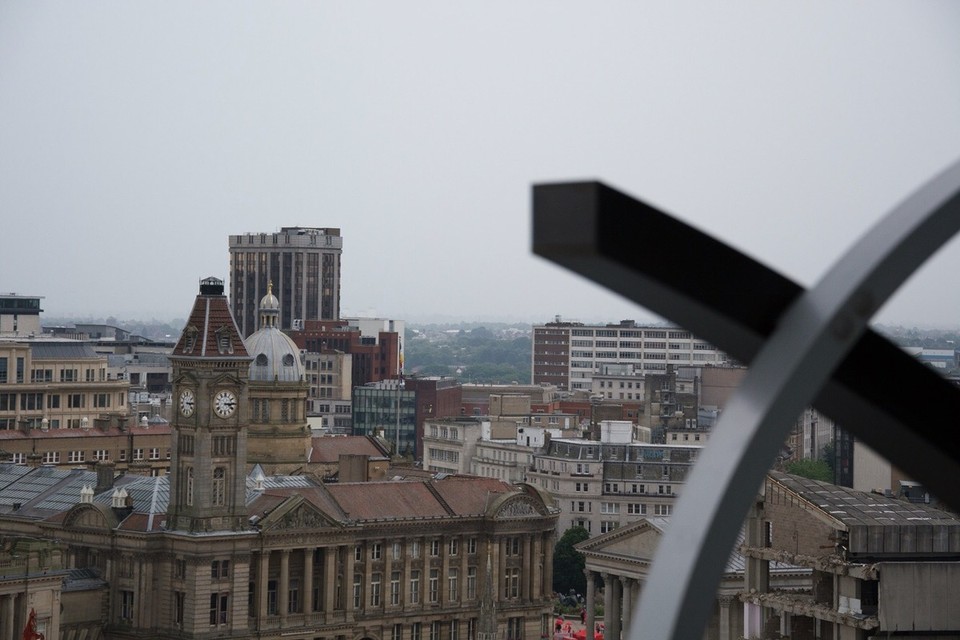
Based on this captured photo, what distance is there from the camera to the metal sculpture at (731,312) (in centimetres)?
732

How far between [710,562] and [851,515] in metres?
36.6

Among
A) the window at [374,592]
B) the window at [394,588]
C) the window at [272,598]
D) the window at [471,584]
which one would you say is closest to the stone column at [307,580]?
the window at [272,598]

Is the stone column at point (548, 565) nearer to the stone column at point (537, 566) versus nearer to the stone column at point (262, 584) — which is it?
the stone column at point (537, 566)

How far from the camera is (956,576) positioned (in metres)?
41.1

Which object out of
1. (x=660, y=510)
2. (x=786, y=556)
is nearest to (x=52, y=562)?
(x=786, y=556)

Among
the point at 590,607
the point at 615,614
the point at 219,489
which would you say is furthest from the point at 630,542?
the point at 219,489

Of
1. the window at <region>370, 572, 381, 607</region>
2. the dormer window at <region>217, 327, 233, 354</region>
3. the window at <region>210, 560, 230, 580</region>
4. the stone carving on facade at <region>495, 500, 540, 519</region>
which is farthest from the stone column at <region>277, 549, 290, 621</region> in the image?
the stone carving on facade at <region>495, 500, 540, 519</region>

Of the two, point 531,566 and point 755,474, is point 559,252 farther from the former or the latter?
point 531,566

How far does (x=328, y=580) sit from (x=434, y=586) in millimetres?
7585

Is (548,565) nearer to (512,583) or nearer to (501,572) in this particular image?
(512,583)

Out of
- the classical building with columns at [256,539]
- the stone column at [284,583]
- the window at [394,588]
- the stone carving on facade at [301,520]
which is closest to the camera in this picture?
the classical building with columns at [256,539]

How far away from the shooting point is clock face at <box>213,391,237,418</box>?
92625 millimetres

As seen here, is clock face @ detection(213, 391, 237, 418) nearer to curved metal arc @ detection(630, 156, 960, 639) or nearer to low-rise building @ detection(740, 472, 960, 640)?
low-rise building @ detection(740, 472, 960, 640)

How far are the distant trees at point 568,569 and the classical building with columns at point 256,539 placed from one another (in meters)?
16.8
